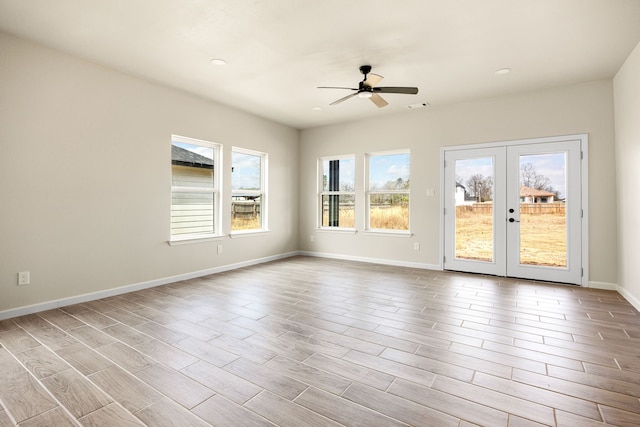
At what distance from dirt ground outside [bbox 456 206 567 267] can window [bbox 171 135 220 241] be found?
13.6 feet

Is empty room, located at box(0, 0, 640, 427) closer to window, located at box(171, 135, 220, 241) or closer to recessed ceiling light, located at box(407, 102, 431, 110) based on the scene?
window, located at box(171, 135, 220, 241)

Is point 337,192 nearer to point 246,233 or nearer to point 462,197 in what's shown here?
point 246,233

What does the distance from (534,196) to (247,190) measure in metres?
4.72

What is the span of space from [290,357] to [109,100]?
146 inches

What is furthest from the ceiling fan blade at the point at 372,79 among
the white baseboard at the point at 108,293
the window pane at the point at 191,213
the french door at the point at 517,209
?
the white baseboard at the point at 108,293

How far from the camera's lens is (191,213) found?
4973 mm

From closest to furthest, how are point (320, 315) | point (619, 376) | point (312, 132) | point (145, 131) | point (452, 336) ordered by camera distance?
point (619, 376) < point (452, 336) < point (320, 315) < point (145, 131) < point (312, 132)

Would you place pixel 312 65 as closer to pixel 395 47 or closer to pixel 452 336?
pixel 395 47

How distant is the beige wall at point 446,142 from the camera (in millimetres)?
4285

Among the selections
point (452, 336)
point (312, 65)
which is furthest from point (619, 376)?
point (312, 65)

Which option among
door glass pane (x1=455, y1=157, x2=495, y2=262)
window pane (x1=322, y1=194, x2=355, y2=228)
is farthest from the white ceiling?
window pane (x1=322, y1=194, x2=355, y2=228)

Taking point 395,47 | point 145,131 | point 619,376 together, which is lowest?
point 619,376

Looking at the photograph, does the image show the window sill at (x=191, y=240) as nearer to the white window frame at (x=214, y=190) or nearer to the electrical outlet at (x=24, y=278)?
the white window frame at (x=214, y=190)

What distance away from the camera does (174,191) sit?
15.5 feet
